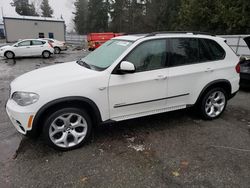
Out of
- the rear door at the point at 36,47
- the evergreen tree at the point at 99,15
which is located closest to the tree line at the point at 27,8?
the evergreen tree at the point at 99,15

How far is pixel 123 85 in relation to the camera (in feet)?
10.8

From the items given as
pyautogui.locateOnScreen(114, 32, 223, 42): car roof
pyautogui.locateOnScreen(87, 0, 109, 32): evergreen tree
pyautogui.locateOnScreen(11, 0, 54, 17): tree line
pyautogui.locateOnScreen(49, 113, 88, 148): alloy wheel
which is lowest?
pyautogui.locateOnScreen(49, 113, 88, 148): alloy wheel

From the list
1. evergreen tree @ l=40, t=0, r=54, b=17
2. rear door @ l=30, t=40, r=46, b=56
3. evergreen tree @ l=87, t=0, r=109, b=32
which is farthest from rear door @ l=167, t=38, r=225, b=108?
evergreen tree @ l=40, t=0, r=54, b=17

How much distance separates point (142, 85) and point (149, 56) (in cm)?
53

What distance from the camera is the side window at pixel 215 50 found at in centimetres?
411

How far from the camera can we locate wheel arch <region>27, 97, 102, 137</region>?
9.60 feet

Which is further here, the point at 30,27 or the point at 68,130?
the point at 30,27

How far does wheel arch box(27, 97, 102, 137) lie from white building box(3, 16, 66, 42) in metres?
37.8

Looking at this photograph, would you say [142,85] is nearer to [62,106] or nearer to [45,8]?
[62,106]

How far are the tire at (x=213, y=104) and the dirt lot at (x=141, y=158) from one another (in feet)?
0.60

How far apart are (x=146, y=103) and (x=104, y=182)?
58.8 inches

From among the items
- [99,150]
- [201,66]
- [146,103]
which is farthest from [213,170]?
[201,66]

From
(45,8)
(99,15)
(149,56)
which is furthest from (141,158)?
(45,8)

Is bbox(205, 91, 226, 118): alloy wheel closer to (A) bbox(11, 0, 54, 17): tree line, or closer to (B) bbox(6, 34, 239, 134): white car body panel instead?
(B) bbox(6, 34, 239, 134): white car body panel
